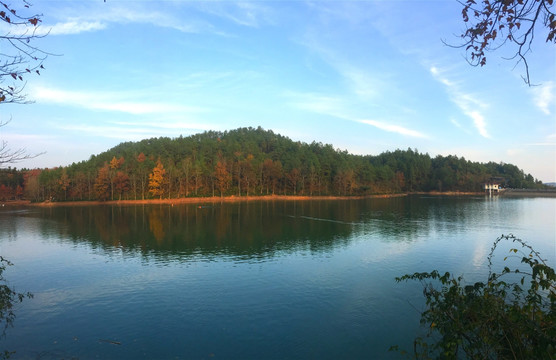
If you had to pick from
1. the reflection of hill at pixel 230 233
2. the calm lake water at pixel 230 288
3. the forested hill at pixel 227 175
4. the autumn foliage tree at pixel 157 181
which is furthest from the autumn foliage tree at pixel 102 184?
the calm lake water at pixel 230 288

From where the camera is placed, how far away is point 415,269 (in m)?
20.7

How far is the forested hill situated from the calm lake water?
50.1 m

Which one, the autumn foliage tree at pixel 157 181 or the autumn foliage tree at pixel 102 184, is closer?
the autumn foliage tree at pixel 102 184

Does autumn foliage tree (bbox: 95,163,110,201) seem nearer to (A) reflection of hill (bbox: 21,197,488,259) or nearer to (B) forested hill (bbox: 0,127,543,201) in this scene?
(B) forested hill (bbox: 0,127,543,201)

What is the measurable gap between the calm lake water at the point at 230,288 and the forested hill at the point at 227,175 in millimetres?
50082

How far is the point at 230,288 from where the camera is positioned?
56.9 feet

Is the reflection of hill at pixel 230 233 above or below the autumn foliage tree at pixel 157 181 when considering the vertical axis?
below

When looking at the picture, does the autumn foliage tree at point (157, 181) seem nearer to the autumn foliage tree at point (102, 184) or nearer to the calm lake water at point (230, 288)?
the autumn foliage tree at point (102, 184)

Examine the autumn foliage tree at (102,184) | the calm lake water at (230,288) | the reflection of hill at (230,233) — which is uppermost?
the autumn foliage tree at (102,184)

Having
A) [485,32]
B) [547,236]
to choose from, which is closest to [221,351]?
[485,32]

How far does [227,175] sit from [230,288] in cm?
7465

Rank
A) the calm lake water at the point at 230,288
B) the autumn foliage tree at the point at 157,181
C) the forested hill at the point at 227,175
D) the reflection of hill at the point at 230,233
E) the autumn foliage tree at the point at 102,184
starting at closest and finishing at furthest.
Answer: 1. the calm lake water at the point at 230,288
2. the reflection of hill at the point at 230,233
3. the autumn foliage tree at the point at 102,184
4. the autumn foliage tree at the point at 157,181
5. the forested hill at the point at 227,175

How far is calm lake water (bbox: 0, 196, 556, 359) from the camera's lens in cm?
1151

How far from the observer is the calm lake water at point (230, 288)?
1151 centimetres
